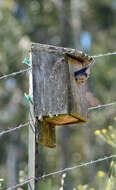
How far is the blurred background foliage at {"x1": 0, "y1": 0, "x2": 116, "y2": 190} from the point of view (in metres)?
21.7

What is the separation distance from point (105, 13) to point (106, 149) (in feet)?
19.4

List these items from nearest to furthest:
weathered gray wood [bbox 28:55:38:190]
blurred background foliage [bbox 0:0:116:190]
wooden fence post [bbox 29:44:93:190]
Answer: weathered gray wood [bbox 28:55:38:190]
wooden fence post [bbox 29:44:93:190]
blurred background foliage [bbox 0:0:116:190]

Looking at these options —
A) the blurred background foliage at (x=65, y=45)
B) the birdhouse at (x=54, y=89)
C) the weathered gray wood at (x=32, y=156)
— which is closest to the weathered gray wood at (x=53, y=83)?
the birdhouse at (x=54, y=89)

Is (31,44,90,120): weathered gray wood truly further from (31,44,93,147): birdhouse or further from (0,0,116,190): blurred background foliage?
(0,0,116,190): blurred background foliage

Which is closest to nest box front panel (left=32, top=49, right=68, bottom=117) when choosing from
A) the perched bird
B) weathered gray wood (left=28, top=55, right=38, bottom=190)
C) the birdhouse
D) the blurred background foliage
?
the birdhouse

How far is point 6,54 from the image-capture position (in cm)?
2073

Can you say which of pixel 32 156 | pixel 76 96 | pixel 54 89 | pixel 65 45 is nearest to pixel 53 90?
pixel 54 89

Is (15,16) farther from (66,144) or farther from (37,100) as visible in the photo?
(37,100)

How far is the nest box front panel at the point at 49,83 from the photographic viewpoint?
15.8 ft

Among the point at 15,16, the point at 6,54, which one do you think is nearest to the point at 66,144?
the point at 6,54

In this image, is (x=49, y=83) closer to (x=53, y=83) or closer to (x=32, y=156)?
(x=53, y=83)

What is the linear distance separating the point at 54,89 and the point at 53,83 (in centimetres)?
5

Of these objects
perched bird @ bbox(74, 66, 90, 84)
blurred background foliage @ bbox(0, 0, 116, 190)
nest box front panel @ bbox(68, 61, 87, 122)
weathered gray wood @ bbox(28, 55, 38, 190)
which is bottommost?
weathered gray wood @ bbox(28, 55, 38, 190)

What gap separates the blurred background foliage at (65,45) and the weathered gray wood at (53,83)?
15221 mm
